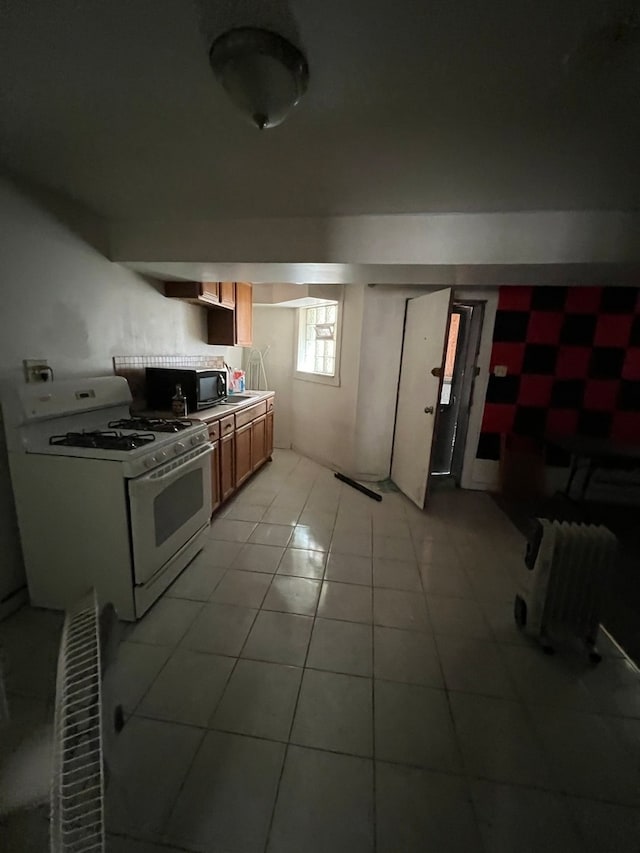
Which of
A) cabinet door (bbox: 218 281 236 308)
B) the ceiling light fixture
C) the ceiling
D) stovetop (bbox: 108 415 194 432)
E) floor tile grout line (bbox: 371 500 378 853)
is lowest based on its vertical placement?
floor tile grout line (bbox: 371 500 378 853)

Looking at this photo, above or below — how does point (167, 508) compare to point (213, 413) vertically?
below

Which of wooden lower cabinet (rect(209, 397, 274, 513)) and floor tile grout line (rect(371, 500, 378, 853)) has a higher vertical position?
wooden lower cabinet (rect(209, 397, 274, 513))

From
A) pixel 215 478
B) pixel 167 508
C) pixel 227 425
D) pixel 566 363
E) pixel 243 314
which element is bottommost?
pixel 215 478

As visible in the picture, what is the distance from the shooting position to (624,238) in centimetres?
175

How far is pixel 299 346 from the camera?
4449 mm

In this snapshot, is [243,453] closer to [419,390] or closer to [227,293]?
[227,293]

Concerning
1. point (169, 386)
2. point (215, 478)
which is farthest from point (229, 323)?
point (215, 478)

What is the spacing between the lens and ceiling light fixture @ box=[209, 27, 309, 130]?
2.64ft

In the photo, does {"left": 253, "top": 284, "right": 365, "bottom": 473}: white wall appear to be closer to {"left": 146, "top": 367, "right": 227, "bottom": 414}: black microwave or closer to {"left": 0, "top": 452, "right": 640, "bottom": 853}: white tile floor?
{"left": 146, "top": 367, "right": 227, "bottom": 414}: black microwave

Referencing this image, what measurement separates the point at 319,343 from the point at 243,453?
1.81m

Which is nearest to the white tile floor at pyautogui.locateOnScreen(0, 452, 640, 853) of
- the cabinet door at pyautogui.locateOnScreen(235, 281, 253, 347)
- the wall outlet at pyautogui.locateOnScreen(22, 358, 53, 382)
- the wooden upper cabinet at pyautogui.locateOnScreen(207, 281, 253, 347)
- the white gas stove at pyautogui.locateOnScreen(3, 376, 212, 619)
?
the white gas stove at pyautogui.locateOnScreen(3, 376, 212, 619)

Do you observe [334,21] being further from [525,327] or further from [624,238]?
[525,327]

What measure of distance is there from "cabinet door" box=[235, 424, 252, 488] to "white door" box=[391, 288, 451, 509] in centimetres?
155

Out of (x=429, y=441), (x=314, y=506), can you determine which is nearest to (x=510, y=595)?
(x=429, y=441)
